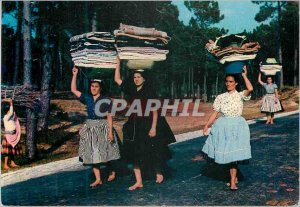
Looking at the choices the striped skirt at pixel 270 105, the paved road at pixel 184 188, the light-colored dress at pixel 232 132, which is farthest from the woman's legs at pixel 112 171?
the striped skirt at pixel 270 105

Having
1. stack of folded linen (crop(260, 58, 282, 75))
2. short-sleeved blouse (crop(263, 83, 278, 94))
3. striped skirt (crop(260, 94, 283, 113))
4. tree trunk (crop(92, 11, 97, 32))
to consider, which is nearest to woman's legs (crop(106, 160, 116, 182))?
tree trunk (crop(92, 11, 97, 32))

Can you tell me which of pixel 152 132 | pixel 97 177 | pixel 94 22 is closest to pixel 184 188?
pixel 152 132

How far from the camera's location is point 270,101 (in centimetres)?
905

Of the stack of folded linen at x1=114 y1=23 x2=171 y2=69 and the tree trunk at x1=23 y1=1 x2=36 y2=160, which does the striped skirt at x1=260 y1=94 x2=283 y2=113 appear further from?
the tree trunk at x1=23 y1=1 x2=36 y2=160

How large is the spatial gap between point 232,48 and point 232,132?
5.09ft

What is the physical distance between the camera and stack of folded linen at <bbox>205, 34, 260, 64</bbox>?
22.2 ft

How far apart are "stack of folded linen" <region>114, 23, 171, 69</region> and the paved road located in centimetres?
215

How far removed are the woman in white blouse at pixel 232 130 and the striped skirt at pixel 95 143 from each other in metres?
1.68

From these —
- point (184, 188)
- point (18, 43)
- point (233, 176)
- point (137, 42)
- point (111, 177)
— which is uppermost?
point (18, 43)

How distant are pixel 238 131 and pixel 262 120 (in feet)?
12.2

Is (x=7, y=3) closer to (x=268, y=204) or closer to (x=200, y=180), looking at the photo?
(x=200, y=180)

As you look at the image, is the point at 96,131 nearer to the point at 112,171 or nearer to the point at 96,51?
the point at 112,171

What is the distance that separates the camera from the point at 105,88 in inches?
264

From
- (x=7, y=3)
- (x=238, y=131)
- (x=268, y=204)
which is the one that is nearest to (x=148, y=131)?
(x=238, y=131)
